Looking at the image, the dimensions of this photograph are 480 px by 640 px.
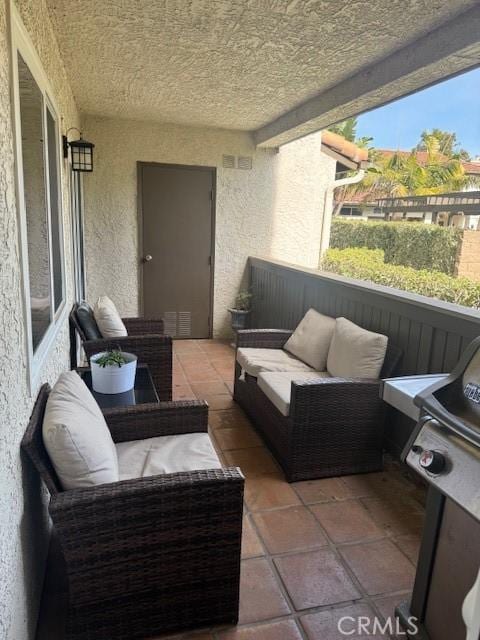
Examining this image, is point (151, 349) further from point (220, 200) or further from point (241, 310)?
point (220, 200)

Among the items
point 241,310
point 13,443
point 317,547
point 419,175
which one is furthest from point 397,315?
point 419,175

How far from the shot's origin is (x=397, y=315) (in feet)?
9.02

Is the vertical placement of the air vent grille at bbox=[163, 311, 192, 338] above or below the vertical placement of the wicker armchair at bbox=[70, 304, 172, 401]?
below

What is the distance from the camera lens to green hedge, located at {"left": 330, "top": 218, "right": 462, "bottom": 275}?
561cm

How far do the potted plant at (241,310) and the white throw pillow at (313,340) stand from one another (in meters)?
1.88

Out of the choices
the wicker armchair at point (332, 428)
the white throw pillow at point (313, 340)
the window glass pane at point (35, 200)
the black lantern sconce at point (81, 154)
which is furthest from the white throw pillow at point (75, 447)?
the black lantern sconce at point (81, 154)

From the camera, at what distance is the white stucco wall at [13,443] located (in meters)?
1.19

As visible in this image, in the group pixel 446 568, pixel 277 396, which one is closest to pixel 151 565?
pixel 446 568

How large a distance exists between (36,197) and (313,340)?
210 cm

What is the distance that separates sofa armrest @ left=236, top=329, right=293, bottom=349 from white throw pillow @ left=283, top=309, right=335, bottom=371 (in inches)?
4.2

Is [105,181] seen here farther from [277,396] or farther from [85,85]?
[277,396]

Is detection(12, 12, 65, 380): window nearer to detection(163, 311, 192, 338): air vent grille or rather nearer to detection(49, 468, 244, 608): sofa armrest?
detection(49, 468, 244, 608): sofa armrest

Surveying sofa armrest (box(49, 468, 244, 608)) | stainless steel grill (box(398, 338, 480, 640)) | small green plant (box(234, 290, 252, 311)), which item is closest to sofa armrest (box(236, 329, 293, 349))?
small green plant (box(234, 290, 252, 311))

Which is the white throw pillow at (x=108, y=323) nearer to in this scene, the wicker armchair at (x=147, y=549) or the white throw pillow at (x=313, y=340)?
the white throw pillow at (x=313, y=340)
